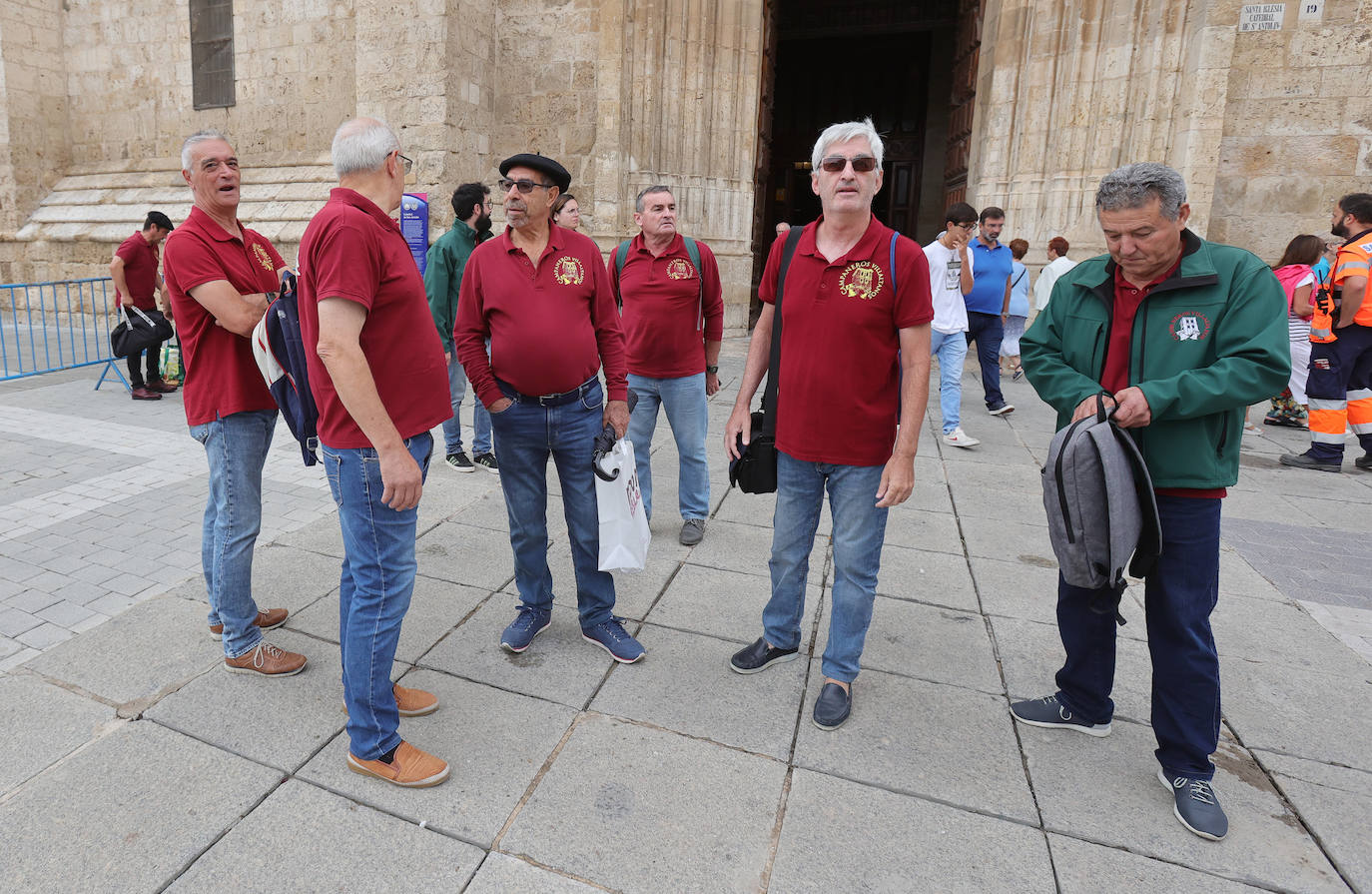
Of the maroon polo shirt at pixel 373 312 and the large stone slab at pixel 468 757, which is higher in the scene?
the maroon polo shirt at pixel 373 312

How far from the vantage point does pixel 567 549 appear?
13.7ft

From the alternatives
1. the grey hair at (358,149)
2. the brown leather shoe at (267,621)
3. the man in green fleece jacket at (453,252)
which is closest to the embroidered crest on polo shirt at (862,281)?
the grey hair at (358,149)

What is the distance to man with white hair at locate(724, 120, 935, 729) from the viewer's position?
2.53 metres

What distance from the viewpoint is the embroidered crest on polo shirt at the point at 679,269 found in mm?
4254

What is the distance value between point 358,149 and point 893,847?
7.93 ft

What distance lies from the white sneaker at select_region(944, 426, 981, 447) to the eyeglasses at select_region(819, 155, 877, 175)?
14.2ft

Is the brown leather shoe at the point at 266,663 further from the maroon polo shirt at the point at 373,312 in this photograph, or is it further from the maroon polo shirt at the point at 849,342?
the maroon polo shirt at the point at 849,342

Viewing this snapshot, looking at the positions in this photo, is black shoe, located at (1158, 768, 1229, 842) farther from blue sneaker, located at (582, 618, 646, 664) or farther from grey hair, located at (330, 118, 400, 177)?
grey hair, located at (330, 118, 400, 177)

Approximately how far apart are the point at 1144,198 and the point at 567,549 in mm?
3031

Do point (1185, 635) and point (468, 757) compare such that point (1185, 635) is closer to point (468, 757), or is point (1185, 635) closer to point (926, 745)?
point (926, 745)

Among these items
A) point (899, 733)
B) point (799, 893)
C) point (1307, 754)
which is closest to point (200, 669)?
point (799, 893)

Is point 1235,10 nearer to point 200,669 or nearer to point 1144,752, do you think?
point 1144,752

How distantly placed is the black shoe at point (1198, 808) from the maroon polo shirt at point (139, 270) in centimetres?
896

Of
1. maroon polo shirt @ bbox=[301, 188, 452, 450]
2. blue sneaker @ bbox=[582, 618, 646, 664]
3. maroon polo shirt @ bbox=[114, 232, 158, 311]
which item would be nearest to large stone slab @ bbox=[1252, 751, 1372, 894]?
blue sneaker @ bbox=[582, 618, 646, 664]
